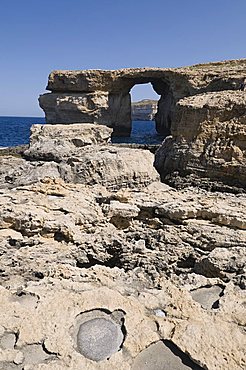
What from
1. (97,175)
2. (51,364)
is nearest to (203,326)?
(51,364)

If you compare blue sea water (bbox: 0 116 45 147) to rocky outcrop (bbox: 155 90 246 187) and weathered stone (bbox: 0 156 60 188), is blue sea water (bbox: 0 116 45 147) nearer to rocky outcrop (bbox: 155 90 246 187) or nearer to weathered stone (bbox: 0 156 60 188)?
weathered stone (bbox: 0 156 60 188)

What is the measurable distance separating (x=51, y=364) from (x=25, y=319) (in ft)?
3.43

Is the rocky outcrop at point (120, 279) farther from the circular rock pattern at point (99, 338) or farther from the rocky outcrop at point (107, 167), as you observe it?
the rocky outcrop at point (107, 167)

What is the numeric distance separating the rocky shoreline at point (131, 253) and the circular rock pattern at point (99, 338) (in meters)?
0.02

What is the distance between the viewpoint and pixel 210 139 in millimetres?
14336

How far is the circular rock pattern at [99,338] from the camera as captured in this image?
17.6 ft

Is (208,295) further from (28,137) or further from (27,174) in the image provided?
(28,137)

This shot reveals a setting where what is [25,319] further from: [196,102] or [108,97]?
[108,97]

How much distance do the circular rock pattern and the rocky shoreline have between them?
18 mm

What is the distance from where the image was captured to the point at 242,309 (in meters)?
6.19

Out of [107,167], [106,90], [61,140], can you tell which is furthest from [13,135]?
[107,167]

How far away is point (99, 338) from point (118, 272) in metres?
2.25

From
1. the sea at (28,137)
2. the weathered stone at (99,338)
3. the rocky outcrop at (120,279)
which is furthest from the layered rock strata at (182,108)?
the weathered stone at (99,338)

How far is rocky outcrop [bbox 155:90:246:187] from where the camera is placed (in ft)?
44.4
